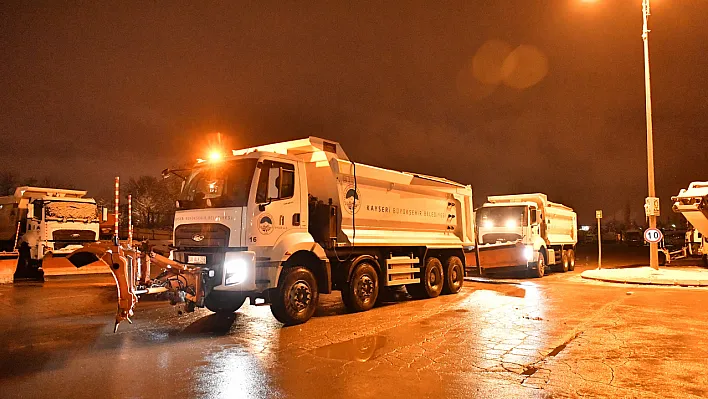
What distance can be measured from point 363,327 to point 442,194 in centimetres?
628

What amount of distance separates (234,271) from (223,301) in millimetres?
1709

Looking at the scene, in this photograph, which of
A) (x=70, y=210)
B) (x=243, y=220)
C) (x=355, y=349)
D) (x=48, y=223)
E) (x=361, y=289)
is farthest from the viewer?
(x=70, y=210)

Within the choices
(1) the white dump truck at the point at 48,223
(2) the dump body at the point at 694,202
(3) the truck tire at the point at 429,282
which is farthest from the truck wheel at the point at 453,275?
(1) the white dump truck at the point at 48,223

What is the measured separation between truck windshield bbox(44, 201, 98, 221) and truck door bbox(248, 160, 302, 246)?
13.4 meters

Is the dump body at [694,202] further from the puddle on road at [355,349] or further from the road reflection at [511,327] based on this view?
the puddle on road at [355,349]

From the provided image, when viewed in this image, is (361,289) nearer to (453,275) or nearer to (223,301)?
(223,301)

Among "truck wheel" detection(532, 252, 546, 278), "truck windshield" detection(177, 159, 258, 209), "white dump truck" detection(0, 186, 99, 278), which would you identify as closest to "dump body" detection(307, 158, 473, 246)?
"truck windshield" detection(177, 159, 258, 209)

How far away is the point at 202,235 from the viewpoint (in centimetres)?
955

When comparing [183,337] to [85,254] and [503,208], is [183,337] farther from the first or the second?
[503,208]

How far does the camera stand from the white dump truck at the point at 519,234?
18.9 m

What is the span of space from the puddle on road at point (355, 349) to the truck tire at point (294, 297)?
1.58 meters

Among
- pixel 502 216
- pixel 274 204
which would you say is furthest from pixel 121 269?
pixel 502 216

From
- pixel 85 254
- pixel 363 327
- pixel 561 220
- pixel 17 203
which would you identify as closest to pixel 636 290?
pixel 561 220

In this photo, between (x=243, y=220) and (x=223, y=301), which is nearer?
(x=243, y=220)
